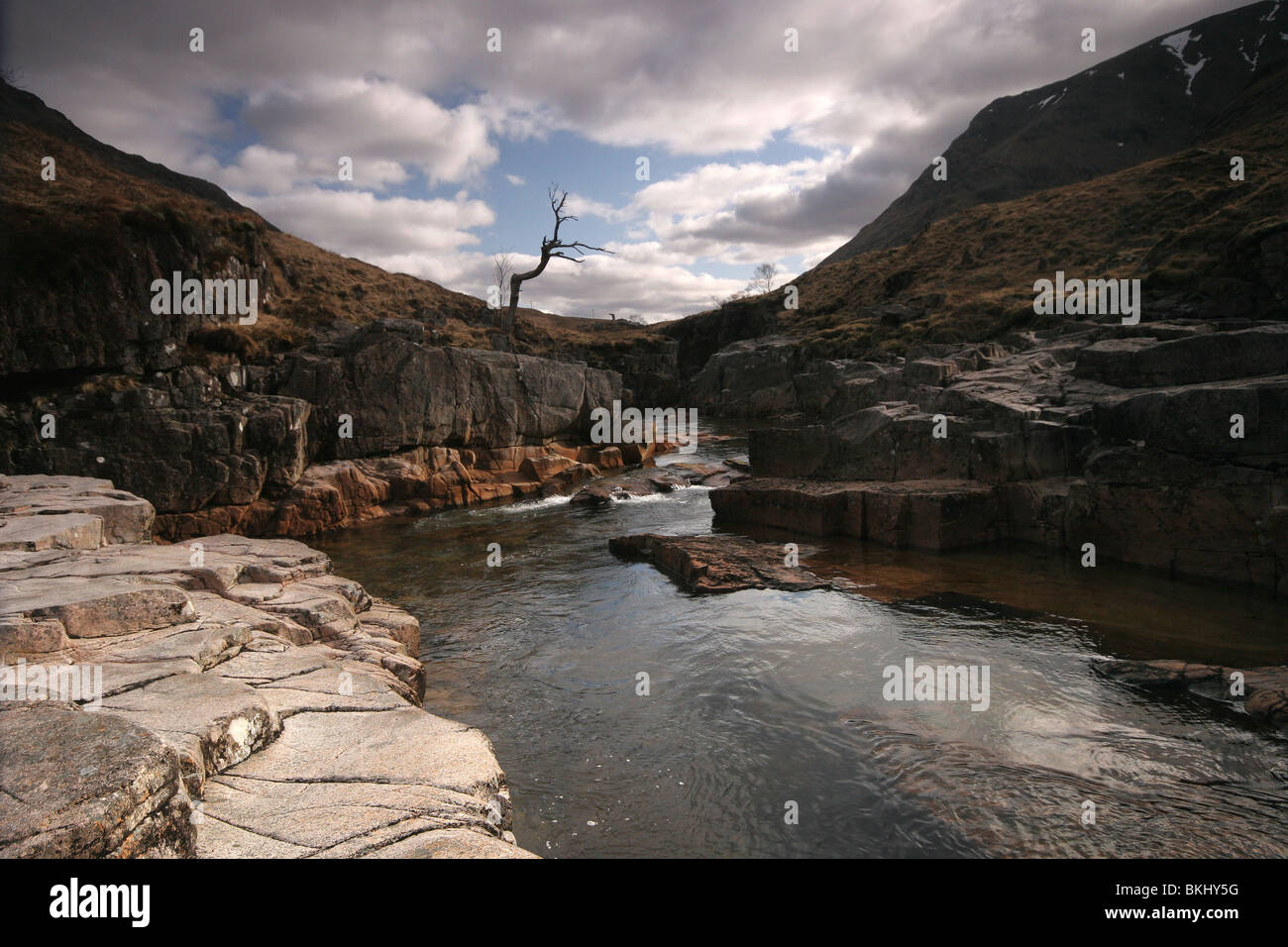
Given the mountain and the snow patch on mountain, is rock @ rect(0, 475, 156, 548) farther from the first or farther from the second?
the snow patch on mountain

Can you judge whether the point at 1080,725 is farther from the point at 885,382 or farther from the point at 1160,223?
the point at 1160,223

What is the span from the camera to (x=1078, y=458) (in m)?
12.4

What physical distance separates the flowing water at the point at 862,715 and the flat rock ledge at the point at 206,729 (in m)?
1.23

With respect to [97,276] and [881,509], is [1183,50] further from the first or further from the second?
[97,276]

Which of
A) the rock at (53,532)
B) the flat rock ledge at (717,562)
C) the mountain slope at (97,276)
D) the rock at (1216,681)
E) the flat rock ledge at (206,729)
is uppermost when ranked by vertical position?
the mountain slope at (97,276)

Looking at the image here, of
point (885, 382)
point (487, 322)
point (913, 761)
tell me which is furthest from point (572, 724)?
point (487, 322)

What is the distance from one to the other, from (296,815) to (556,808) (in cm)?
234

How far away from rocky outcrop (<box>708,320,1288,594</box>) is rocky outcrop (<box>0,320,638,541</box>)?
8.91 metres

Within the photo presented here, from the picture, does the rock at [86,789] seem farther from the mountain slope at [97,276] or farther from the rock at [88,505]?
the mountain slope at [97,276]

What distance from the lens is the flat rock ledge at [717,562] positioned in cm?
1053

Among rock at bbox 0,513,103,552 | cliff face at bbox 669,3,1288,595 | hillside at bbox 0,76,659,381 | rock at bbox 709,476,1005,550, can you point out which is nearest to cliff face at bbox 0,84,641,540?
hillside at bbox 0,76,659,381

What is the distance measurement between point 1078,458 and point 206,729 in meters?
13.9

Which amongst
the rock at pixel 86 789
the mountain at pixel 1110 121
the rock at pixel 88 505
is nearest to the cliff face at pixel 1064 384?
the rock at pixel 88 505

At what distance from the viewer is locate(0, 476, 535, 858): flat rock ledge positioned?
8.38 feet
